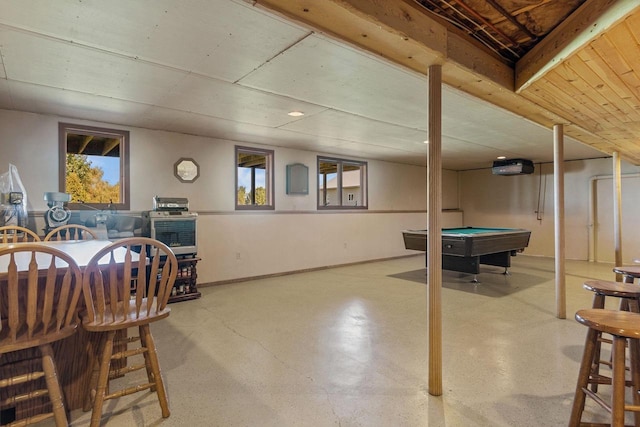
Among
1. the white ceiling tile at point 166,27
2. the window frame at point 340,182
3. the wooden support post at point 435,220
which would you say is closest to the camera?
the white ceiling tile at point 166,27

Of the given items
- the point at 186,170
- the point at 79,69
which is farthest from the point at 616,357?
the point at 186,170

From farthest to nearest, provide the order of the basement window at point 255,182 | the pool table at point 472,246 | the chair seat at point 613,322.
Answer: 1. the basement window at point 255,182
2. the pool table at point 472,246
3. the chair seat at point 613,322

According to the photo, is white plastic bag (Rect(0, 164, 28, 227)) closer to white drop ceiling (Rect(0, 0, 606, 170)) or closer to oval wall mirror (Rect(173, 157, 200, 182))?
white drop ceiling (Rect(0, 0, 606, 170))

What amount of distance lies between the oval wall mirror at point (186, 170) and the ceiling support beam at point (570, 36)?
427cm

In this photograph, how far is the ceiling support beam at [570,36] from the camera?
173 centimetres

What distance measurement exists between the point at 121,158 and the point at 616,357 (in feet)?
17.2

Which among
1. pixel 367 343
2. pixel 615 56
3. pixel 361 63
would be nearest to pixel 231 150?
pixel 361 63

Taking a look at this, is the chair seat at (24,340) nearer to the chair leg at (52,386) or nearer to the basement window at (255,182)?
the chair leg at (52,386)

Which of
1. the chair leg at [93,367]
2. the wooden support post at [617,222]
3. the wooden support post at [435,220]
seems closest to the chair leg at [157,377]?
the chair leg at [93,367]

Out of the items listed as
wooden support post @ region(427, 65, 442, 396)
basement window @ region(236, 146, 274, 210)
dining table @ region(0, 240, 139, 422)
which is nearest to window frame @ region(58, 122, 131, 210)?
basement window @ region(236, 146, 274, 210)

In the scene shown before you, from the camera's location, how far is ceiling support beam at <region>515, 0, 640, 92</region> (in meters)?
1.73

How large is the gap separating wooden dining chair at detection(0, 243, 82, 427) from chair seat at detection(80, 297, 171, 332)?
0.07 metres

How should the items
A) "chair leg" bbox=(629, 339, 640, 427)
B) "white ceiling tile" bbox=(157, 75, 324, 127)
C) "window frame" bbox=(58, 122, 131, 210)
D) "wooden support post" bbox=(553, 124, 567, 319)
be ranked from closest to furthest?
"chair leg" bbox=(629, 339, 640, 427) < "white ceiling tile" bbox=(157, 75, 324, 127) < "wooden support post" bbox=(553, 124, 567, 319) < "window frame" bbox=(58, 122, 131, 210)

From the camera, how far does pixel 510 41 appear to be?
2.42 meters
